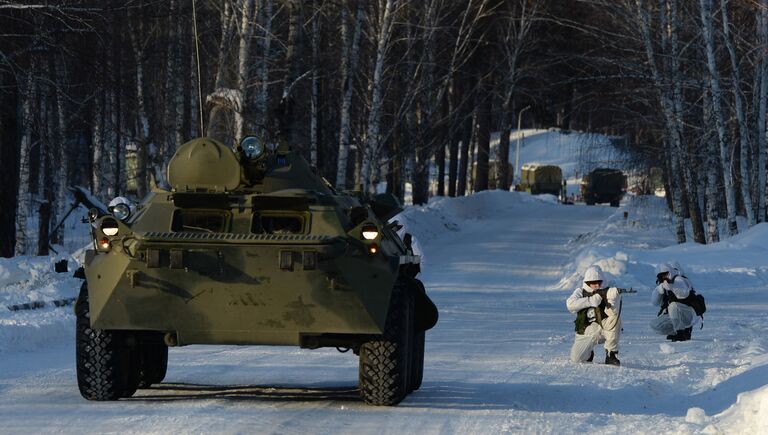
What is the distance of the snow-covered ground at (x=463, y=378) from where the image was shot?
A: 9875mm

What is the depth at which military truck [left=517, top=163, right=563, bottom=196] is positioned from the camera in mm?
89000

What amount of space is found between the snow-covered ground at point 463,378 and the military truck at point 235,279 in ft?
1.53

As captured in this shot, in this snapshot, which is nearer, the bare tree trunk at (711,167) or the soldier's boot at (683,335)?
the soldier's boot at (683,335)

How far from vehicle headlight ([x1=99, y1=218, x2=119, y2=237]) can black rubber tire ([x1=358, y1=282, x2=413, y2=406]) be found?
214cm

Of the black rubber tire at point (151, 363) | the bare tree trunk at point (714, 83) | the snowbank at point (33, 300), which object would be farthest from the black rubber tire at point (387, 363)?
the bare tree trunk at point (714, 83)

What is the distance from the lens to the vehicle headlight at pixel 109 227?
10.3 meters

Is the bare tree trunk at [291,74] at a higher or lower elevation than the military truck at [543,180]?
higher

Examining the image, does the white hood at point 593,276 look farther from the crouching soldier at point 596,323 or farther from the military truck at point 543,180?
the military truck at point 543,180

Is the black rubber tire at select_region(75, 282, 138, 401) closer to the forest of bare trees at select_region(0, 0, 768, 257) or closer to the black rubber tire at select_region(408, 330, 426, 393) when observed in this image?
the black rubber tire at select_region(408, 330, 426, 393)

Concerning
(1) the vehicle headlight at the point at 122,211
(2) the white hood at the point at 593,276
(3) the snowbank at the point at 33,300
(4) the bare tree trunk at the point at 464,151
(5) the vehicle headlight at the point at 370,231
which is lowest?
(3) the snowbank at the point at 33,300

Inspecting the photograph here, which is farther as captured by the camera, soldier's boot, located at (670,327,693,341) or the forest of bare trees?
the forest of bare trees

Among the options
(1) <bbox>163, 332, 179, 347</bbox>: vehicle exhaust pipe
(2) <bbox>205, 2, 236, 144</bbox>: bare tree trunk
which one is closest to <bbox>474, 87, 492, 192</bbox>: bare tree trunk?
(2) <bbox>205, 2, 236, 144</bbox>: bare tree trunk

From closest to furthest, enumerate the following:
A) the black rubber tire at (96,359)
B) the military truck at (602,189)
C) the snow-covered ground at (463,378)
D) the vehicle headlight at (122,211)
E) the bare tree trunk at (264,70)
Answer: the snow-covered ground at (463,378), the black rubber tire at (96,359), the vehicle headlight at (122,211), the bare tree trunk at (264,70), the military truck at (602,189)

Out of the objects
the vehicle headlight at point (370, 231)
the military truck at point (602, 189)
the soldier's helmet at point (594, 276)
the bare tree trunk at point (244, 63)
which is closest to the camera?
the vehicle headlight at point (370, 231)
